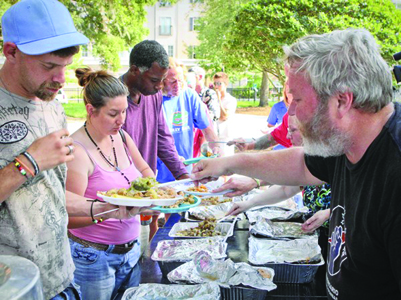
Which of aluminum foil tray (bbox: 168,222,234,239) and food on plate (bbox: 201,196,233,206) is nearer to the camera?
aluminum foil tray (bbox: 168,222,234,239)


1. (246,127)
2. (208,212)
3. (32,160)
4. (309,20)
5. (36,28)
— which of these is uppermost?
(36,28)

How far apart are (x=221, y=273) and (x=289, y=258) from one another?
0.47 m

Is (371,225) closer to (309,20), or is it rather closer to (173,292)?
(173,292)

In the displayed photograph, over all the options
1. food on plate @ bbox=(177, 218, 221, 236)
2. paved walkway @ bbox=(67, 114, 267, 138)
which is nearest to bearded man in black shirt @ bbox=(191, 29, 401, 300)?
food on plate @ bbox=(177, 218, 221, 236)

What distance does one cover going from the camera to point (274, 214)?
3076mm

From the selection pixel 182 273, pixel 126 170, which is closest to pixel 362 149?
pixel 182 273

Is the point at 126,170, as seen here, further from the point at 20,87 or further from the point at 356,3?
the point at 356,3

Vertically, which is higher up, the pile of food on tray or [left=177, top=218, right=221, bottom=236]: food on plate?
the pile of food on tray

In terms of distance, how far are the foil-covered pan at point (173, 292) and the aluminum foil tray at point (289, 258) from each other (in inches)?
16.2

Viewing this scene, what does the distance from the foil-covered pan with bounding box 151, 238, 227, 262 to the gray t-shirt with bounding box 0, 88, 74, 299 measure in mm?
621

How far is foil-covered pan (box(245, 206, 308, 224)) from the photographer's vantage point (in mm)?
2914

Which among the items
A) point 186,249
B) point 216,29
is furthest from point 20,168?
point 216,29

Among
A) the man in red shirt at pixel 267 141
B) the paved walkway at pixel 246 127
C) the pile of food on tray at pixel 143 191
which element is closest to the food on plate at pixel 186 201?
the pile of food on tray at pixel 143 191

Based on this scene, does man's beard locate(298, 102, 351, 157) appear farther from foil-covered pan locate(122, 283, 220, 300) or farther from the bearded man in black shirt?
foil-covered pan locate(122, 283, 220, 300)
